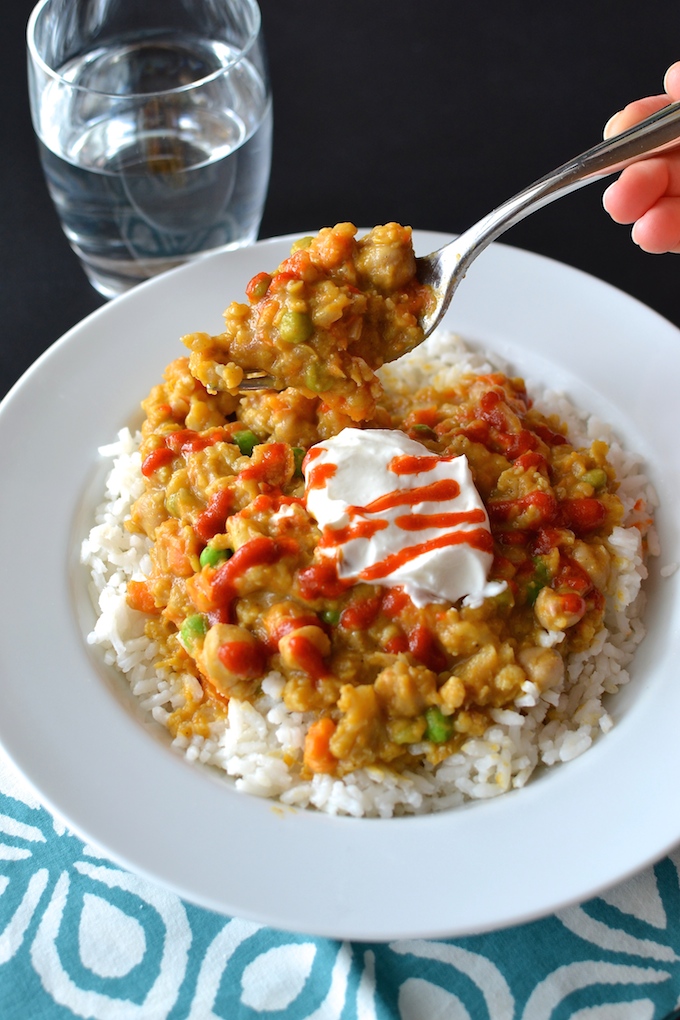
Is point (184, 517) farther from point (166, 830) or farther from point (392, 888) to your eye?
point (392, 888)

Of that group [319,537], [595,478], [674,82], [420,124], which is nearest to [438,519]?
[319,537]

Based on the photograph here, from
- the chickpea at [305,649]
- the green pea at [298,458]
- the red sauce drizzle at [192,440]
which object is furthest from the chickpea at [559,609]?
the red sauce drizzle at [192,440]

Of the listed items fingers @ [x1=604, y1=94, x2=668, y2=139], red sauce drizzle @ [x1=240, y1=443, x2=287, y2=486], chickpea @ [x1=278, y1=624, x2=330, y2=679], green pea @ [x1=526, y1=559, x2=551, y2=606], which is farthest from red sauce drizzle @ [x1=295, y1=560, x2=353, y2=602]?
fingers @ [x1=604, y1=94, x2=668, y2=139]

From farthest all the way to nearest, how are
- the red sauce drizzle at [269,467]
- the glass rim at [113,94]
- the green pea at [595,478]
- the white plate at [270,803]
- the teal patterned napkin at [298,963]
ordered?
the glass rim at [113,94] < the green pea at [595,478] < the red sauce drizzle at [269,467] < the teal patterned napkin at [298,963] < the white plate at [270,803]

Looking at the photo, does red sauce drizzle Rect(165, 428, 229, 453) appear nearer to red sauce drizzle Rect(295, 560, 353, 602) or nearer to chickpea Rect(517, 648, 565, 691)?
red sauce drizzle Rect(295, 560, 353, 602)

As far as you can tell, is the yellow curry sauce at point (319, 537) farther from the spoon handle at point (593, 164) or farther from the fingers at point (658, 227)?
the fingers at point (658, 227)

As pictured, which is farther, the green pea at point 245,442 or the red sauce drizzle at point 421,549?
the green pea at point 245,442

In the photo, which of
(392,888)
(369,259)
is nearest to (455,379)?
(369,259)
